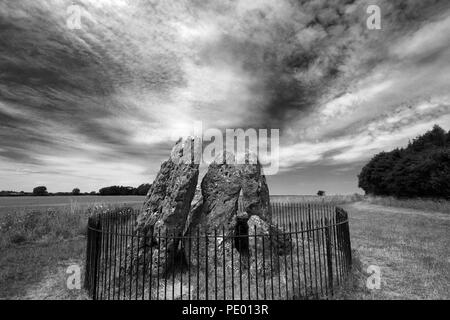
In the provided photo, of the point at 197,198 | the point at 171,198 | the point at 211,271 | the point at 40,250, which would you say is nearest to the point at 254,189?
the point at 197,198

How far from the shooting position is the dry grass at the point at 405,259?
18.5 feet

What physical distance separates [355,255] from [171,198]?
20.5 ft

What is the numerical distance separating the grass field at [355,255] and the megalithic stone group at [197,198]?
7.86ft

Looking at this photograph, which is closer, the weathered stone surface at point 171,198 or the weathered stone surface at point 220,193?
Result: the weathered stone surface at point 171,198

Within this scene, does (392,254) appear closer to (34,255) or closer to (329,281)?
(329,281)

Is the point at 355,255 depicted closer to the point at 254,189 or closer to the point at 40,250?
the point at 254,189

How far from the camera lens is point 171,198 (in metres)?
6.98

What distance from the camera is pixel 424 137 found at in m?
31.4

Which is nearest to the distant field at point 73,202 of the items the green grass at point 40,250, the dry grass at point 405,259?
the green grass at point 40,250

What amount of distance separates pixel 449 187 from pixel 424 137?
13747 mm

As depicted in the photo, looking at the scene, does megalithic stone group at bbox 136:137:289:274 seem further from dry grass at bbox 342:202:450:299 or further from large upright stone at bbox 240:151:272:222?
dry grass at bbox 342:202:450:299

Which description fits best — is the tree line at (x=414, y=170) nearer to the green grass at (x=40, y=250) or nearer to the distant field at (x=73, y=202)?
the distant field at (x=73, y=202)

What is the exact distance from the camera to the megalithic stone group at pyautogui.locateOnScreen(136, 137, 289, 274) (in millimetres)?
6902

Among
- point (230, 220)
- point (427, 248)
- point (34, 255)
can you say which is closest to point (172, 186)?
point (230, 220)
